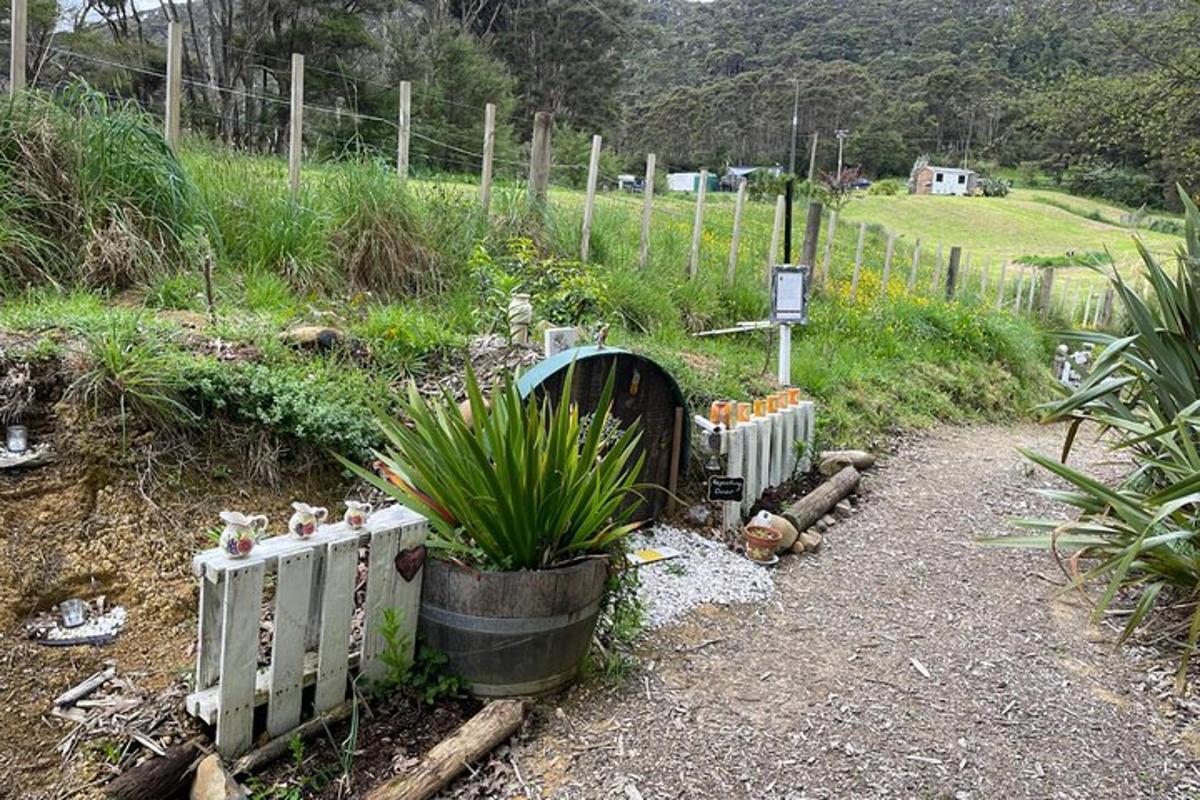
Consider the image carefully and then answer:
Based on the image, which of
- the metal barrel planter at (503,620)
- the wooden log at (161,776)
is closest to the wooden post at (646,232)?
the metal barrel planter at (503,620)

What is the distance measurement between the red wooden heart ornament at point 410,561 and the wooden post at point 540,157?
4.80 meters

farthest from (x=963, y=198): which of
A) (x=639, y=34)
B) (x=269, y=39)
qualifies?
(x=269, y=39)

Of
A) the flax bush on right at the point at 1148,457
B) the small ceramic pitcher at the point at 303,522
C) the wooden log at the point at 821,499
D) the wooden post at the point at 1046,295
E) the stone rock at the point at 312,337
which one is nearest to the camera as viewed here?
the small ceramic pitcher at the point at 303,522

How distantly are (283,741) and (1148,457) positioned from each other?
11.0 feet

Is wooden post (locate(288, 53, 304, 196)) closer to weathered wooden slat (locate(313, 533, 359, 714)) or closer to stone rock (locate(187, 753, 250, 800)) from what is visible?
weathered wooden slat (locate(313, 533, 359, 714))

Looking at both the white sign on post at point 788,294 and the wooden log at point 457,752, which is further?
the white sign on post at point 788,294

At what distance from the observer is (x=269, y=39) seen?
24.2m

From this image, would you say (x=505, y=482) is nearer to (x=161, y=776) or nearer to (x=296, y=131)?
(x=161, y=776)

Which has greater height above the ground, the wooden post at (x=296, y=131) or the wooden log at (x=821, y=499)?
the wooden post at (x=296, y=131)

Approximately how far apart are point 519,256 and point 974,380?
5.12 metres

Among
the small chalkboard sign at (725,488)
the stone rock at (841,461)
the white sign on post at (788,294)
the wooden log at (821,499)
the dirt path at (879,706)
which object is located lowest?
the dirt path at (879,706)

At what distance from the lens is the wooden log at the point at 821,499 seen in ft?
13.5

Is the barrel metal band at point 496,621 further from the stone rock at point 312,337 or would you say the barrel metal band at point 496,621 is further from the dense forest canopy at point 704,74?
the dense forest canopy at point 704,74

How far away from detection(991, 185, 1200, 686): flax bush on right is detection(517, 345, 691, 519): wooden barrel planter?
1.45 metres
